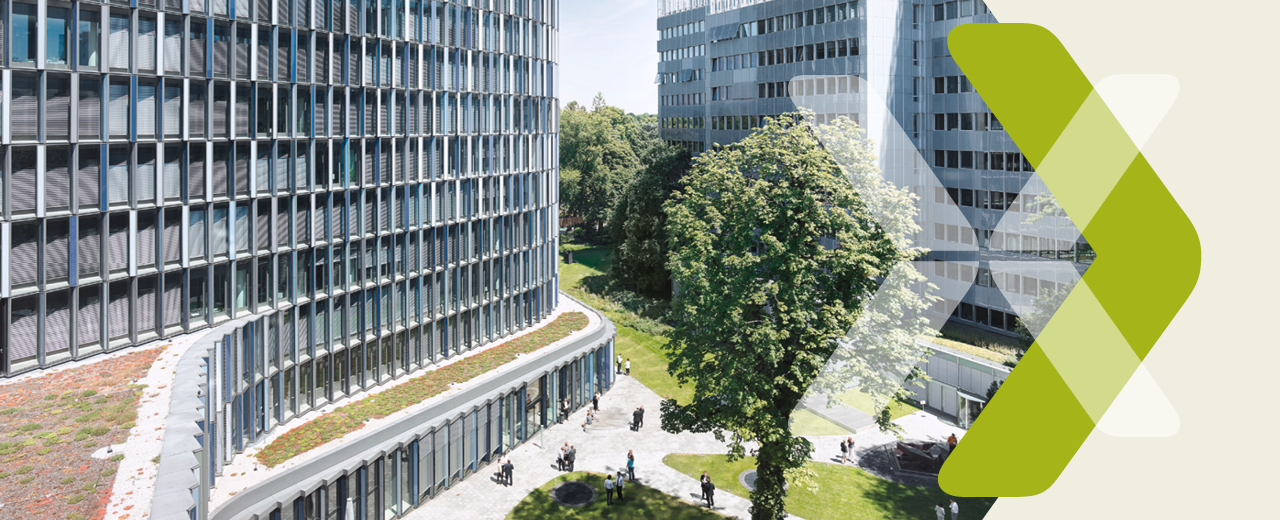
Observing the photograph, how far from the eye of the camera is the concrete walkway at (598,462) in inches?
1292

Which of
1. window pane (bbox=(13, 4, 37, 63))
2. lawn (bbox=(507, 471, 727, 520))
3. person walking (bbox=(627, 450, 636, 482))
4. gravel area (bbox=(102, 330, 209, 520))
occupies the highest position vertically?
window pane (bbox=(13, 4, 37, 63))

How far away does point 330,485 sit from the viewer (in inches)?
1160

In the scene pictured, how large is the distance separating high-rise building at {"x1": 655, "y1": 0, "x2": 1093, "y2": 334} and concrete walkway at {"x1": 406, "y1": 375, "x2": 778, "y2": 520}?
27.6 m

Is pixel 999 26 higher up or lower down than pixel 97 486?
higher up

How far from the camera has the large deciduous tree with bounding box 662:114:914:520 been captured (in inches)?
921

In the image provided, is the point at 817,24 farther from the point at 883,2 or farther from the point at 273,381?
the point at 273,381

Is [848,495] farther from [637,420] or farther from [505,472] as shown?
[505,472]

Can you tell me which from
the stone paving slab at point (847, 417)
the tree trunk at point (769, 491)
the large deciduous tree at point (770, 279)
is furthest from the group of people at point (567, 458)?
the stone paving slab at point (847, 417)

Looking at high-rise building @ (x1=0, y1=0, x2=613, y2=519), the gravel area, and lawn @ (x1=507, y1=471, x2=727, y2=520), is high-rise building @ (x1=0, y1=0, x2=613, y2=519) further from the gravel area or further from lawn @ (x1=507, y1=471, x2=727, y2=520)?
lawn @ (x1=507, y1=471, x2=727, y2=520)

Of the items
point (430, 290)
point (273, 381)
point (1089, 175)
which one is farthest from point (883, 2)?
point (1089, 175)

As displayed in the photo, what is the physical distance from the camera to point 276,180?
3209 centimetres

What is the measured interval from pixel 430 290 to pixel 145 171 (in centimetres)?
1638

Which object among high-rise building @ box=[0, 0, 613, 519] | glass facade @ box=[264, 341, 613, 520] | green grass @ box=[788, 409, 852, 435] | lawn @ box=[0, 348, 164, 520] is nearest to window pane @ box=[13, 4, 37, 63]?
high-rise building @ box=[0, 0, 613, 519]

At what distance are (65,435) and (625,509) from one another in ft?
63.9
